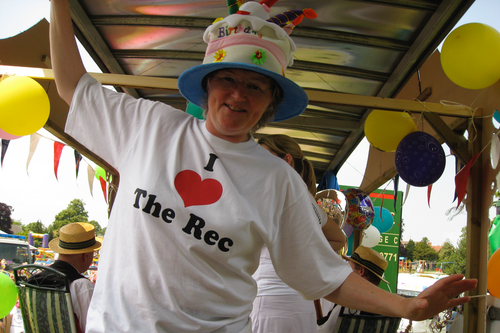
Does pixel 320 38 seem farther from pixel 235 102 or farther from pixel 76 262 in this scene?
pixel 76 262

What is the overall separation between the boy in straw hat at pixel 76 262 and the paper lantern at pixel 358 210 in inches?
123

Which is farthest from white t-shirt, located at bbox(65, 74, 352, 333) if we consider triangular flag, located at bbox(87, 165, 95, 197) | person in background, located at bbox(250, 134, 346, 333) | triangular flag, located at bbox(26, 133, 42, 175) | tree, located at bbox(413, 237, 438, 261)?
tree, located at bbox(413, 237, 438, 261)

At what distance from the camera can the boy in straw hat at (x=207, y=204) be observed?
98cm

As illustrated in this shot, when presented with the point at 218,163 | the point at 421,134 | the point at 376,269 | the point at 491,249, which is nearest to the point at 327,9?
the point at 421,134

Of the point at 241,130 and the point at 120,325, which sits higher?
the point at 241,130

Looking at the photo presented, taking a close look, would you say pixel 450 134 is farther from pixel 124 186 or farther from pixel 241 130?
pixel 124 186

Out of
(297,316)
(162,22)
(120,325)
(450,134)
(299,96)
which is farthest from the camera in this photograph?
(162,22)

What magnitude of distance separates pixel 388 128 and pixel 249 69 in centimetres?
292

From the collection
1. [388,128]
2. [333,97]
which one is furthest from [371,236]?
[333,97]

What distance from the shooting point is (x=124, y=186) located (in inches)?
42.4

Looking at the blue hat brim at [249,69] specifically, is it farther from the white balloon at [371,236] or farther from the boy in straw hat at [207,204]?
the white balloon at [371,236]

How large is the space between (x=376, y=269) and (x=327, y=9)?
229cm

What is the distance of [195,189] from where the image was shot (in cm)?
106

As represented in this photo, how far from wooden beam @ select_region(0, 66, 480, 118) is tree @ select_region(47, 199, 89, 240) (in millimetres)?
44277
